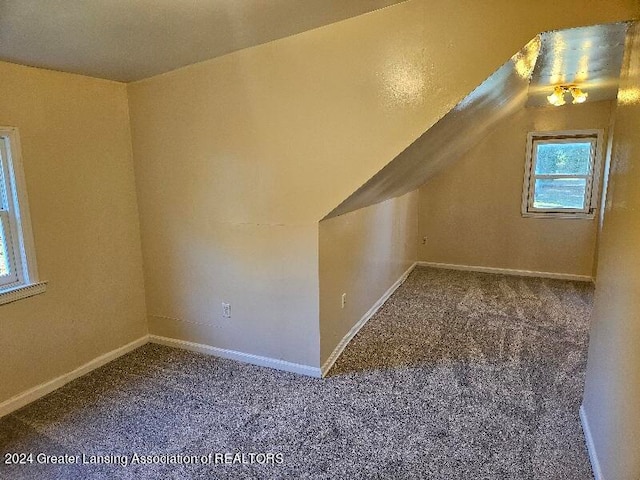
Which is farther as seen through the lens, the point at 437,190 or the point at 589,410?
the point at 437,190

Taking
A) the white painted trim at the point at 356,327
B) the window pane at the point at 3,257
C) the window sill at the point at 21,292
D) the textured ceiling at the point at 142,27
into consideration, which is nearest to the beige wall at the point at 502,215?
the white painted trim at the point at 356,327

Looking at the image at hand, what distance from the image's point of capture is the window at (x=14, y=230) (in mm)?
2352

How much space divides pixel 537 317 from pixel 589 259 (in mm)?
1878

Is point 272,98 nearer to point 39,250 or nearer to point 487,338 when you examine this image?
point 39,250

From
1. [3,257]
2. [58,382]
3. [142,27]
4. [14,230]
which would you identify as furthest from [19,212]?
[142,27]

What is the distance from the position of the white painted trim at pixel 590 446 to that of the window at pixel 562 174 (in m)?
3.54

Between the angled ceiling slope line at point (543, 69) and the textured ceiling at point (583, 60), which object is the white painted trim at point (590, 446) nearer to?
the angled ceiling slope line at point (543, 69)

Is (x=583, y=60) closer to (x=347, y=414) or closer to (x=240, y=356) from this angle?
(x=347, y=414)

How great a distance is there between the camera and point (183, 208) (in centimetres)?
304

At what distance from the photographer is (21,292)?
242 centimetres

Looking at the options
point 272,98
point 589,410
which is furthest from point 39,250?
point 589,410

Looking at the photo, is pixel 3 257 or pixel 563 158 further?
pixel 563 158

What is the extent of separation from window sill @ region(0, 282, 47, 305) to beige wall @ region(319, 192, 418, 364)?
184 centimetres

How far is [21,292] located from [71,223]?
540mm
